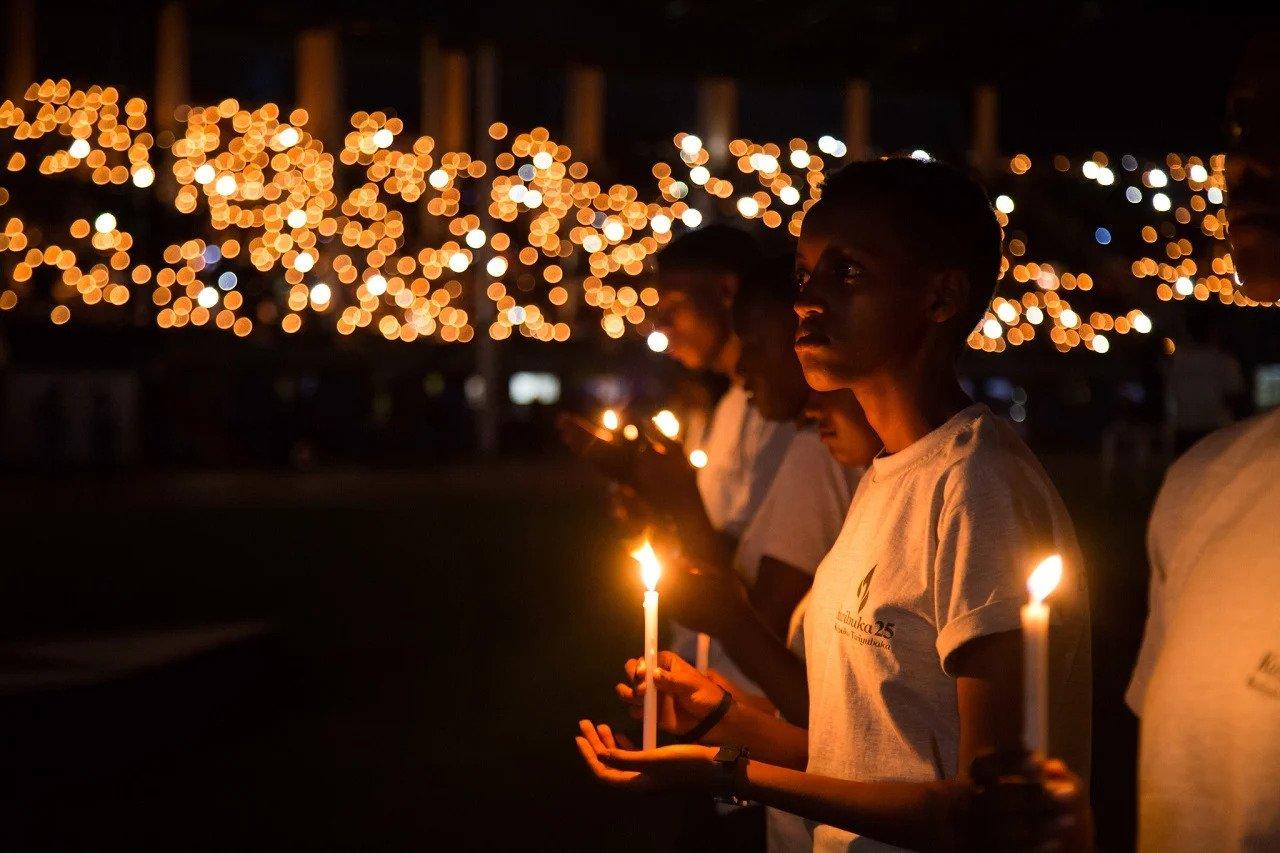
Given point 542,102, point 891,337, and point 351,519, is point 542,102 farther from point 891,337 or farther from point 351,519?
point 891,337

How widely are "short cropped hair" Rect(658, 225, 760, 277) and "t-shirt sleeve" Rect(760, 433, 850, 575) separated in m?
1.14

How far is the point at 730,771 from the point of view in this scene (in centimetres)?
197

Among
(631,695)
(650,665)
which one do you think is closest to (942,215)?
(650,665)

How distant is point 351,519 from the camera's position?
591 inches

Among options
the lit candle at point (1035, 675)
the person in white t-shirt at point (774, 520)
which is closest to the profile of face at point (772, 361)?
the person in white t-shirt at point (774, 520)

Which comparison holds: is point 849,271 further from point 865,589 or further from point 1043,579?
point 1043,579

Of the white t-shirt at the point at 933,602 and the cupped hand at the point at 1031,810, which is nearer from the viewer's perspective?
the cupped hand at the point at 1031,810

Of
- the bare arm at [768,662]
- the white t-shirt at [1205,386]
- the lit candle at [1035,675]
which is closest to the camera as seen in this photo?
the lit candle at [1035,675]

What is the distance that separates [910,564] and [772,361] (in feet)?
5.02

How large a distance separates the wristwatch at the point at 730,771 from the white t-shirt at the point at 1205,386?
9653 millimetres

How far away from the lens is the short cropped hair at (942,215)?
2.03 metres

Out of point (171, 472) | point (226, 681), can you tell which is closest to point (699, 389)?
point (226, 681)

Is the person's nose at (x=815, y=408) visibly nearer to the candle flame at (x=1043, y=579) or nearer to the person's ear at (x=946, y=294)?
the person's ear at (x=946, y=294)

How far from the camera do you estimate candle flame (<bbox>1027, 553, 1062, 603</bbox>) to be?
132 cm
